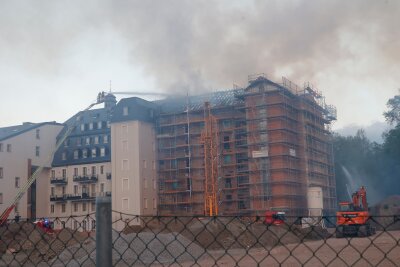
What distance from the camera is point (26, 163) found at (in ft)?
194

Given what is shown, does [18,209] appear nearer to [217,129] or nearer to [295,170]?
[217,129]

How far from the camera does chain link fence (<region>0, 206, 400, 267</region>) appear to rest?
4855 mm

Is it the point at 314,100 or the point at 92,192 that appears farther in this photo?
the point at 92,192

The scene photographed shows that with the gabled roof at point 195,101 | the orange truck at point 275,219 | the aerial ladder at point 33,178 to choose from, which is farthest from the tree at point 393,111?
the orange truck at point 275,219

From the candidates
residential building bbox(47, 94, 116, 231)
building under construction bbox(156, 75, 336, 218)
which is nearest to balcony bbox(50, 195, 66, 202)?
residential building bbox(47, 94, 116, 231)

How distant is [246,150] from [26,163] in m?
25.3

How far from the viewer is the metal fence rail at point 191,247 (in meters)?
4.85

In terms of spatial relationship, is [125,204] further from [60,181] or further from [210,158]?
[60,181]

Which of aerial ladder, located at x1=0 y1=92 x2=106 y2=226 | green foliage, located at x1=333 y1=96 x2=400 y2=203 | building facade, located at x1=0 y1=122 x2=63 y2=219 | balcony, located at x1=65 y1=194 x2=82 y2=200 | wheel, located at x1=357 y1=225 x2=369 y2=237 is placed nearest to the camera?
wheel, located at x1=357 y1=225 x2=369 y2=237

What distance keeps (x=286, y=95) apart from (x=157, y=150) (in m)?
16.3

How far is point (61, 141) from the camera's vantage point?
208 feet

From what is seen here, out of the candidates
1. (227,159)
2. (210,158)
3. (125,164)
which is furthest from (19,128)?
(227,159)

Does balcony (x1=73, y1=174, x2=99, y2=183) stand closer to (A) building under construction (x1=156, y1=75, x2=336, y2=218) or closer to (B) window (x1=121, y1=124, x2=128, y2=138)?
(B) window (x1=121, y1=124, x2=128, y2=138)

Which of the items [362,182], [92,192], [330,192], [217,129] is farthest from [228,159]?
[362,182]
